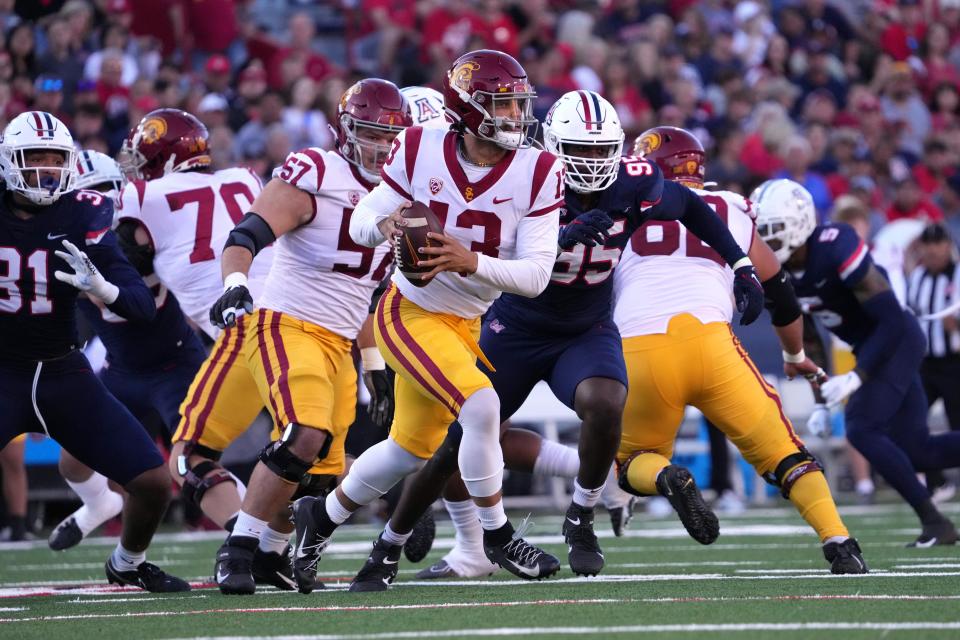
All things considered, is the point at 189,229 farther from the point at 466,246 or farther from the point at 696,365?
the point at 696,365

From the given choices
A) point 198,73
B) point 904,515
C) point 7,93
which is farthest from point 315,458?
point 198,73

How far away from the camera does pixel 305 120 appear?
1184 cm

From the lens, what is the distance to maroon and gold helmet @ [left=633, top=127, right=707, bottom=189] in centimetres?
630

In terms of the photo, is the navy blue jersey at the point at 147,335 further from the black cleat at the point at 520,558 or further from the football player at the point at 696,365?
the black cleat at the point at 520,558

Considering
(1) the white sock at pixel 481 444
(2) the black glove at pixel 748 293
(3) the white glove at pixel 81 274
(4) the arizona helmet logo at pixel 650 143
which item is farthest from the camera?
(4) the arizona helmet logo at pixel 650 143

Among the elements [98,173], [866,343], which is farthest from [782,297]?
[98,173]

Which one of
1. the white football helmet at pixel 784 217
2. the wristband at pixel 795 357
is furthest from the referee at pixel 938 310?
the wristband at pixel 795 357

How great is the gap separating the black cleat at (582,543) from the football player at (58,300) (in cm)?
142

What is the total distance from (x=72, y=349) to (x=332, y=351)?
0.91 meters

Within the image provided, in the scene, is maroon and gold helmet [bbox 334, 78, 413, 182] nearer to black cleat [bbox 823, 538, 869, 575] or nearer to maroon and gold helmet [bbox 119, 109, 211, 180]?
maroon and gold helmet [bbox 119, 109, 211, 180]

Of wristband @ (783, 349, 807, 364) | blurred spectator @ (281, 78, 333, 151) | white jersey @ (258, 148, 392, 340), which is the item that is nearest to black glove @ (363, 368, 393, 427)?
white jersey @ (258, 148, 392, 340)

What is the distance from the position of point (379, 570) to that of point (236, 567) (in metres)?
0.52

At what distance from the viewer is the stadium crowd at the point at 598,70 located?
36.2 feet

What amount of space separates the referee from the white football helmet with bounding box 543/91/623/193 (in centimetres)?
471
